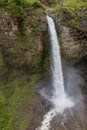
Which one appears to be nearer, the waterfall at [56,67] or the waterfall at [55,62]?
the waterfall at [56,67]

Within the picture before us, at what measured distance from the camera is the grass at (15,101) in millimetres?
15934

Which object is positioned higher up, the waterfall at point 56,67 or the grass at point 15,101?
the waterfall at point 56,67

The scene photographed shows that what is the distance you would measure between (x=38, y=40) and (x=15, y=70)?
2305 millimetres

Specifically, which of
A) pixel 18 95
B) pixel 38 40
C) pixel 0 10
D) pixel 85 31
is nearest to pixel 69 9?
pixel 85 31

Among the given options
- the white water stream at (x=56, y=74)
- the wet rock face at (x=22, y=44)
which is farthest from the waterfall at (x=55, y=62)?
the wet rock face at (x=22, y=44)

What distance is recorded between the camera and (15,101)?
17188mm

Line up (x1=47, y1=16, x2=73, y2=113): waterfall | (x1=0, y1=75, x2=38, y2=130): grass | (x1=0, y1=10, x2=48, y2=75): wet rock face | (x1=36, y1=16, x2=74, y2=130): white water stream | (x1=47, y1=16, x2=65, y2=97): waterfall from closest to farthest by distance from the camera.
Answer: (x1=0, y1=75, x2=38, y2=130): grass → (x1=0, y1=10, x2=48, y2=75): wet rock face → (x1=36, y1=16, x2=74, y2=130): white water stream → (x1=47, y1=16, x2=73, y2=113): waterfall → (x1=47, y1=16, x2=65, y2=97): waterfall

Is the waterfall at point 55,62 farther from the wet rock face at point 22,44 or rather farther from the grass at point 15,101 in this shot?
the grass at point 15,101

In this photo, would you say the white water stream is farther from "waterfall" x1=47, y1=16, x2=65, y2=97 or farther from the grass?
the grass

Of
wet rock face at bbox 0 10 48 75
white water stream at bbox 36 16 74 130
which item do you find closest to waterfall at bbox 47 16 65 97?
white water stream at bbox 36 16 74 130

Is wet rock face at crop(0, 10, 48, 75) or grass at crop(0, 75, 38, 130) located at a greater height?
wet rock face at crop(0, 10, 48, 75)

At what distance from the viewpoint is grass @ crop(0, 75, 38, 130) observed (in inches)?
627

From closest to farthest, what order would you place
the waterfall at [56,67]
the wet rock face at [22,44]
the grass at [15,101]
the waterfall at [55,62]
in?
the grass at [15,101] < the wet rock face at [22,44] < the waterfall at [56,67] < the waterfall at [55,62]

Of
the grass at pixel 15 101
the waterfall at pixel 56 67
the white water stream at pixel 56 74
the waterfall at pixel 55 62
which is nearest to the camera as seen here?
the grass at pixel 15 101
